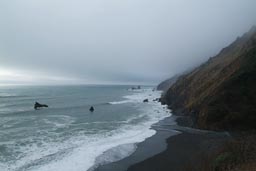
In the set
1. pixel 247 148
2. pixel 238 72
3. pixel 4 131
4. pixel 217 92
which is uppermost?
pixel 238 72

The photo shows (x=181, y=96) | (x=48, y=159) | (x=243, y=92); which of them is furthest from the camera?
(x=181, y=96)

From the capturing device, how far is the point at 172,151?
25844mm

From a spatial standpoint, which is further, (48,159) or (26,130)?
(26,130)

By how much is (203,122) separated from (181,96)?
1000 inches

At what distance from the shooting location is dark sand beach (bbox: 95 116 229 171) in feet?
69.3

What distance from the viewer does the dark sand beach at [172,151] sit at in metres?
21.1

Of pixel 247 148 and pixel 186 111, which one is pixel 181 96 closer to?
pixel 186 111

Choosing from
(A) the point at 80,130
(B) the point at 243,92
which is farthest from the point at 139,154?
(B) the point at 243,92

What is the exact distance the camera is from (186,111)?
5028cm

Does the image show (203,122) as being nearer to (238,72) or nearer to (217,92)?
(217,92)

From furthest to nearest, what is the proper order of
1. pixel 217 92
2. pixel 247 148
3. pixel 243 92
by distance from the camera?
pixel 217 92
pixel 243 92
pixel 247 148

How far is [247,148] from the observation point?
19.4 m

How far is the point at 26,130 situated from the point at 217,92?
2909cm

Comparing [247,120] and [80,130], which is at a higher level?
[247,120]
